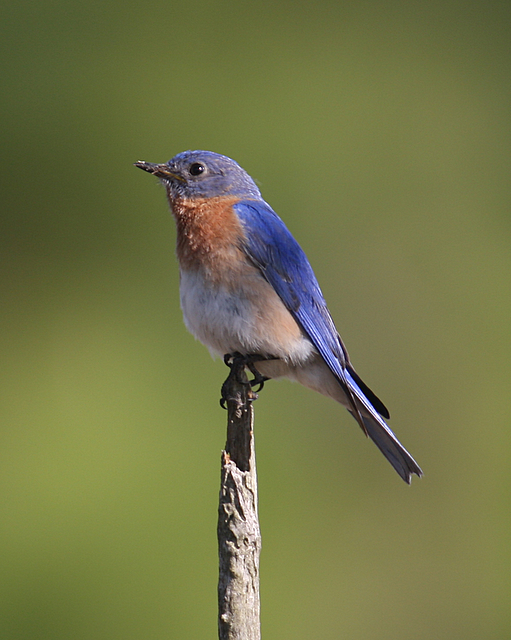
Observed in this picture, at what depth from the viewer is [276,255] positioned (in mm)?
3004

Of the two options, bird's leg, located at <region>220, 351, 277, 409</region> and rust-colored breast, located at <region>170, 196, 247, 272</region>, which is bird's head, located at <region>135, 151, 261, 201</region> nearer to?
rust-colored breast, located at <region>170, 196, 247, 272</region>

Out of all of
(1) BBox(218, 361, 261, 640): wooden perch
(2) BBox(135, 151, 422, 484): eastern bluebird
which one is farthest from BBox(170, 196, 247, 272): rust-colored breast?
(1) BBox(218, 361, 261, 640): wooden perch

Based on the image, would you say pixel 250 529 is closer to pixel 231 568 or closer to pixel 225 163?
pixel 231 568

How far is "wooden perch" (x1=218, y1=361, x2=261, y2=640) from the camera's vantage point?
2.13 meters

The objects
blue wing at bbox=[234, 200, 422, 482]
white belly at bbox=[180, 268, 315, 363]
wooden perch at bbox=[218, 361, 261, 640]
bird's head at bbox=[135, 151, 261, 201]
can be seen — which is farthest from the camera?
bird's head at bbox=[135, 151, 261, 201]

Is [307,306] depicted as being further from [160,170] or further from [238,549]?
[238,549]

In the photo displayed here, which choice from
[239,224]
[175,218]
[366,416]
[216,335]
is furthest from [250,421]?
[175,218]

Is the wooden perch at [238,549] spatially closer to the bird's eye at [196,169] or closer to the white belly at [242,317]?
the white belly at [242,317]

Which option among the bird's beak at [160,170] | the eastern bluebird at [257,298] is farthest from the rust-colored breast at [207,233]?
the bird's beak at [160,170]

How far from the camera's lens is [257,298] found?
9.40ft

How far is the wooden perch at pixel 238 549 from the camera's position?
2129 mm

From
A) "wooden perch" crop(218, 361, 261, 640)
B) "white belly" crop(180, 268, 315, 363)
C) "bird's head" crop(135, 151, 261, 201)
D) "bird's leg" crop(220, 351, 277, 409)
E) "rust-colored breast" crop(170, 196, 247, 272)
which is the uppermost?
"bird's head" crop(135, 151, 261, 201)

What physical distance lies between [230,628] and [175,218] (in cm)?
175

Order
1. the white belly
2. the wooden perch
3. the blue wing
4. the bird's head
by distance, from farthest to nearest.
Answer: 1. the bird's head
2. the blue wing
3. the white belly
4. the wooden perch
